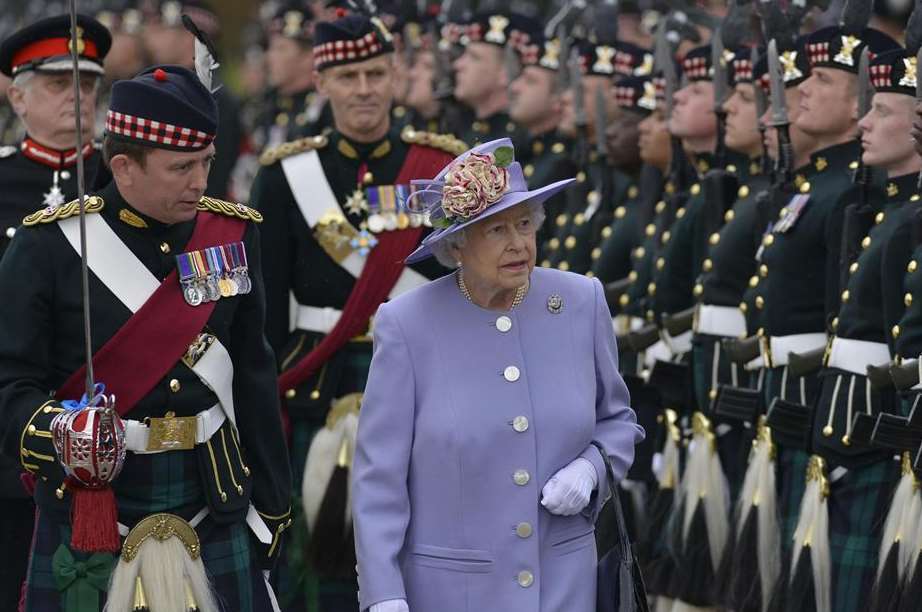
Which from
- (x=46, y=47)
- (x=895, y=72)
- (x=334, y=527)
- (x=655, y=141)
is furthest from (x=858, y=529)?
(x=46, y=47)

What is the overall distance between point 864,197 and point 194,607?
10.4 feet

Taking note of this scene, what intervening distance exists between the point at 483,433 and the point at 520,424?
0.34 feet

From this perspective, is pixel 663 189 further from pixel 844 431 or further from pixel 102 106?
pixel 102 106

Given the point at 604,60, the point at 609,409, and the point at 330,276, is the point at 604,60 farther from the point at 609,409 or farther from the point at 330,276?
the point at 609,409

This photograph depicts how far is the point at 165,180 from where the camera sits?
6.15 m

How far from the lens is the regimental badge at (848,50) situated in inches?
325

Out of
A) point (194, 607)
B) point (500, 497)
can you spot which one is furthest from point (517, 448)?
point (194, 607)

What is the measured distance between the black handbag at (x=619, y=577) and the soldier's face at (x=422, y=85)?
9.33m

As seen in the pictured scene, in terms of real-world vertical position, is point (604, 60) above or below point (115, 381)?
below

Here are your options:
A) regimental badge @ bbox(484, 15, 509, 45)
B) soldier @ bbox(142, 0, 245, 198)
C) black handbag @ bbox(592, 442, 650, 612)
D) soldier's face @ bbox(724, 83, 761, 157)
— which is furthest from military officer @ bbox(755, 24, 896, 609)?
soldier @ bbox(142, 0, 245, 198)

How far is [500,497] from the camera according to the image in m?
5.75

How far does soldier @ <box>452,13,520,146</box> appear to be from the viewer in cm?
1384

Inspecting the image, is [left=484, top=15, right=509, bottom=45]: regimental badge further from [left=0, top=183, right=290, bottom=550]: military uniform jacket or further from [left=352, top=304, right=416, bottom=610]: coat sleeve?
[left=352, top=304, right=416, bottom=610]: coat sleeve

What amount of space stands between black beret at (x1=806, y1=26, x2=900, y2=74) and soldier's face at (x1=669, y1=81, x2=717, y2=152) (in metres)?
1.53
